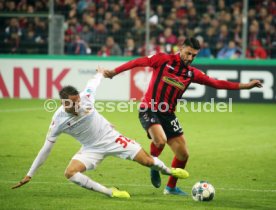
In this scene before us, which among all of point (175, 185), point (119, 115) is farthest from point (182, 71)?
point (119, 115)

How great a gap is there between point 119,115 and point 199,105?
9.56ft

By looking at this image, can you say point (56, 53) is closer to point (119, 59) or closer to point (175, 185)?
point (119, 59)

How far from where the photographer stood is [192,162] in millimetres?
12320

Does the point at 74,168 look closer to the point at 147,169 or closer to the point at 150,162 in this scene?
the point at 150,162

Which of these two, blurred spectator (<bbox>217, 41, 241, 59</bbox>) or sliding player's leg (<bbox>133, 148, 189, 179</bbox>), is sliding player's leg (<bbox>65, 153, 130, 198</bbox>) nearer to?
sliding player's leg (<bbox>133, 148, 189, 179</bbox>)

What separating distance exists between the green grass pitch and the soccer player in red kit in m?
0.62

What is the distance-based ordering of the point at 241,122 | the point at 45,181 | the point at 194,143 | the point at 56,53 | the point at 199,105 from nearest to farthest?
the point at 45,181
the point at 194,143
the point at 241,122
the point at 199,105
the point at 56,53

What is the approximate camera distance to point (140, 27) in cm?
2227

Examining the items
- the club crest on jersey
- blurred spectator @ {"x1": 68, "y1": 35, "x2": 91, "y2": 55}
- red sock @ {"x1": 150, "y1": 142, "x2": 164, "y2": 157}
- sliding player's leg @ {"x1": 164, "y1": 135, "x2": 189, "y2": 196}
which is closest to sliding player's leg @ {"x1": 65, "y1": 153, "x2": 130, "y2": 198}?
sliding player's leg @ {"x1": 164, "y1": 135, "x2": 189, "y2": 196}

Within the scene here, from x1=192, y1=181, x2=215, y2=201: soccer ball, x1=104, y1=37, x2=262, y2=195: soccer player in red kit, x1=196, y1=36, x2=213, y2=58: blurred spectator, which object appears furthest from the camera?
x1=196, y1=36, x2=213, y2=58: blurred spectator

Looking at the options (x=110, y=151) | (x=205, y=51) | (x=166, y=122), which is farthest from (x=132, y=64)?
(x=205, y=51)

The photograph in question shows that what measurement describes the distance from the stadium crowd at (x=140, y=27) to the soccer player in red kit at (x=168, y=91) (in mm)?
11958

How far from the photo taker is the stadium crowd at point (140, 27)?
21812 mm

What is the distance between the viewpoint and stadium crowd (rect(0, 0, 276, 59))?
21.8 meters
